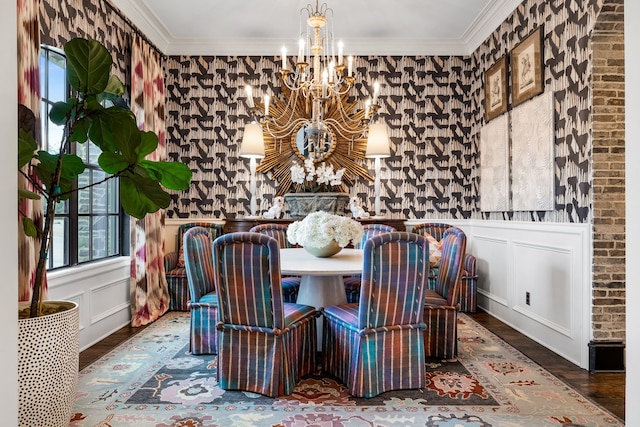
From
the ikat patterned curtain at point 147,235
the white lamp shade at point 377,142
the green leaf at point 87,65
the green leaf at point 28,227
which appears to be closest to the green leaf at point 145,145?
the green leaf at point 87,65

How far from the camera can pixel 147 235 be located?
14.3ft

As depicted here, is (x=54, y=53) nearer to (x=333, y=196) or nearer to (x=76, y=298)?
(x=76, y=298)

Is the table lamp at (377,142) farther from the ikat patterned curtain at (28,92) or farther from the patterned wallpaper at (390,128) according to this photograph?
the ikat patterned curtain at (28,92)

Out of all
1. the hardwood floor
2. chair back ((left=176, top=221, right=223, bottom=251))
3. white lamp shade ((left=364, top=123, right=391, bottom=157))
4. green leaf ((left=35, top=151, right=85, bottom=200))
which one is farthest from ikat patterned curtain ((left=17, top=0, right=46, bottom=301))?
the hardwood floor

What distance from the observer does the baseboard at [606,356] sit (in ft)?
9.55

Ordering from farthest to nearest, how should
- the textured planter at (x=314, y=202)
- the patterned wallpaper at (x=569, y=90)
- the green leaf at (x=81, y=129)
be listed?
the textured planter at (x=314, y=202) → the patterned wallpaper at (x=569, y=90) → the green leaf at (x=81, y=129)

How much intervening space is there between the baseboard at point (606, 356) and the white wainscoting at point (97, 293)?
372cm

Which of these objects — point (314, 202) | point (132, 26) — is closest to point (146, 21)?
point (132, 26)

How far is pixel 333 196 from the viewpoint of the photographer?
481 centimetres

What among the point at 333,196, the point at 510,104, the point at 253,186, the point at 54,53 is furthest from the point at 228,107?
the point at 510,104

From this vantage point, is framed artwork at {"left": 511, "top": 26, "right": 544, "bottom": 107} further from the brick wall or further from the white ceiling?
the brick wall

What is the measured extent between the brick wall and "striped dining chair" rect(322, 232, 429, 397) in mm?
1329

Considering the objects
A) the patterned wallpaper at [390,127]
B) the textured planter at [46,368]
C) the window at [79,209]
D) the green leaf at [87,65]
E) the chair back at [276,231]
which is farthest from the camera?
the patterned wallpaper at [390,127]

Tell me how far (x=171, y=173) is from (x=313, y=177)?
2957mm
